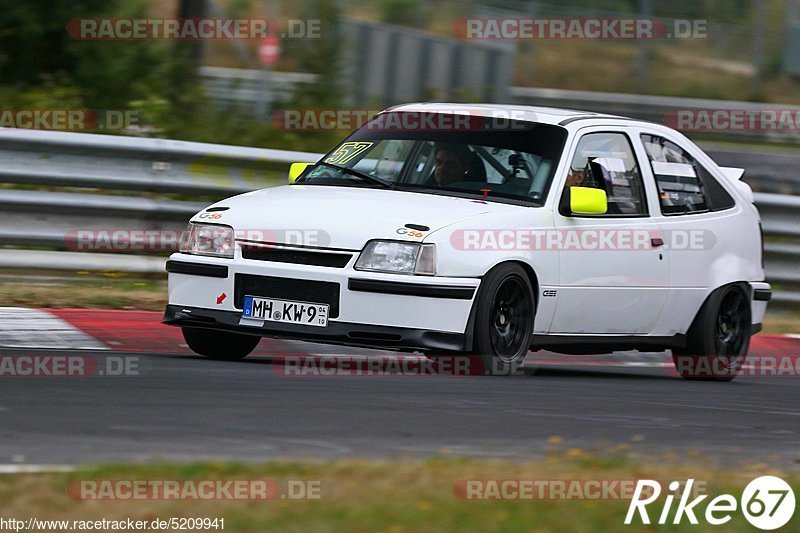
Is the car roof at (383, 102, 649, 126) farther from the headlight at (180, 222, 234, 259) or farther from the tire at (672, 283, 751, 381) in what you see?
the headlight at (180, 222, 234, 259)

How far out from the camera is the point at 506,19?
72.9ft

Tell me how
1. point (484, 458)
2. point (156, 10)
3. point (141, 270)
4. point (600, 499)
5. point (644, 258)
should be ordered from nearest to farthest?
1. point (600, 499)
2. point (484, 458)
3. point (644, 258)
4. point (141, 270)
5. point (156, 10)

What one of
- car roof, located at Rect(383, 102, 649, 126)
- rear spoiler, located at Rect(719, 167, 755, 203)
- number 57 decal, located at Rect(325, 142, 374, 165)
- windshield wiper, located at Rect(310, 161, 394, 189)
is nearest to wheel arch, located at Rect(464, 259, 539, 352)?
windshield wiper, located at Rect(310, 161, 394, 189)

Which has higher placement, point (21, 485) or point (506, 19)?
point (506, 19)

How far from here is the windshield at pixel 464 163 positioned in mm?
8477

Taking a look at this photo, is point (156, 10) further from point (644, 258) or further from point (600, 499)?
point (600, 499)

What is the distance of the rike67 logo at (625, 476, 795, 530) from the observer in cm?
498

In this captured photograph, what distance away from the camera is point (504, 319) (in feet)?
26.2

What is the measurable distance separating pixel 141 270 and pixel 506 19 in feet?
40.2

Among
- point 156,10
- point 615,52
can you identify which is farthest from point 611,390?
point 156,10

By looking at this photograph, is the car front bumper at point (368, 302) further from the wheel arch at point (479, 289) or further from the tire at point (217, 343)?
the tire at point (217, 343)

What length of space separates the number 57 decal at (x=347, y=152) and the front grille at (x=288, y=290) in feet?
4.47

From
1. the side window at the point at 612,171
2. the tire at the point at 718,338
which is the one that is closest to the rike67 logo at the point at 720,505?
the side window at the point at 612,171

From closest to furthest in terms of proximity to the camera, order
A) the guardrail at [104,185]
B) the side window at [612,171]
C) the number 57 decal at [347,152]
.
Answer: the side window at [612,171] < the number 57 decal at [347,152] < the guardrail at [104,185]
